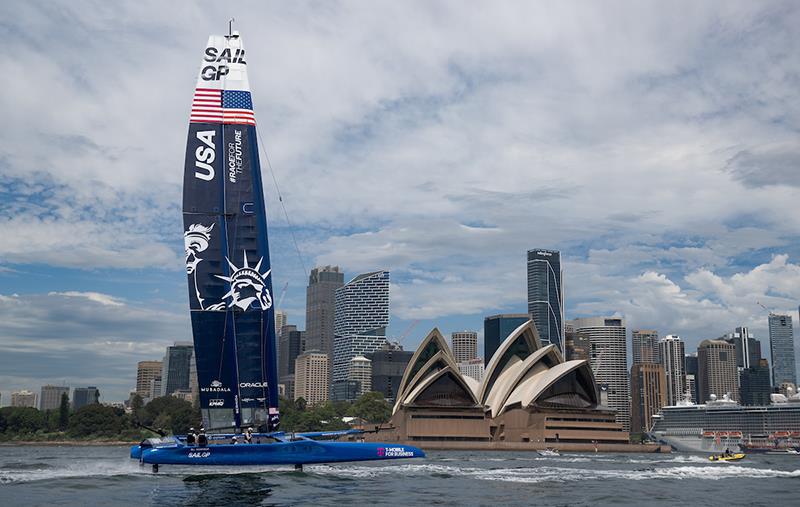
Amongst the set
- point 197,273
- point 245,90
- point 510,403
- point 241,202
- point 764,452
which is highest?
point 245,90

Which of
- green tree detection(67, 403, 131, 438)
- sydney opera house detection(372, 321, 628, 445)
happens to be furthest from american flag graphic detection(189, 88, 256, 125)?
green tree detection(67, 403, 131, 438)

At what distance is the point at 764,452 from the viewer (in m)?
151

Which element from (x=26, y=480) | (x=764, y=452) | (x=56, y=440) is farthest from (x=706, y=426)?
(x=26, y=480)

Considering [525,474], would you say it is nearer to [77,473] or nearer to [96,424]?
[77,473]

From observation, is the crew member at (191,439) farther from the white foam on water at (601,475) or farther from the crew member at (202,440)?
the white foam on water at (601,475)

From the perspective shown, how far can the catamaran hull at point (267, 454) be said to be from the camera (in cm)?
3177

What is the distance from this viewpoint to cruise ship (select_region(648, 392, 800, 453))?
150m

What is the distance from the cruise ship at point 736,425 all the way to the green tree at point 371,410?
56.9m

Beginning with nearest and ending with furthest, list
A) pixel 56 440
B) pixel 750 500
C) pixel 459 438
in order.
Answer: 1. pixel 750 500
2. pixel 459 438
3. pixel 56 440

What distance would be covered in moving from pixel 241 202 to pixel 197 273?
3.58 metres

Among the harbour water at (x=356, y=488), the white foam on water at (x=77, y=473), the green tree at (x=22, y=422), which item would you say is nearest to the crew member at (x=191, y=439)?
the harbour water at (x=356, y=488)

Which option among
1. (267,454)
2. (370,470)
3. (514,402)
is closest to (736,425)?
(514,402)

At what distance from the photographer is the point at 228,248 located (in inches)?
1368

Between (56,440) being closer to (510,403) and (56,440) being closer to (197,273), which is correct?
(510,403)
